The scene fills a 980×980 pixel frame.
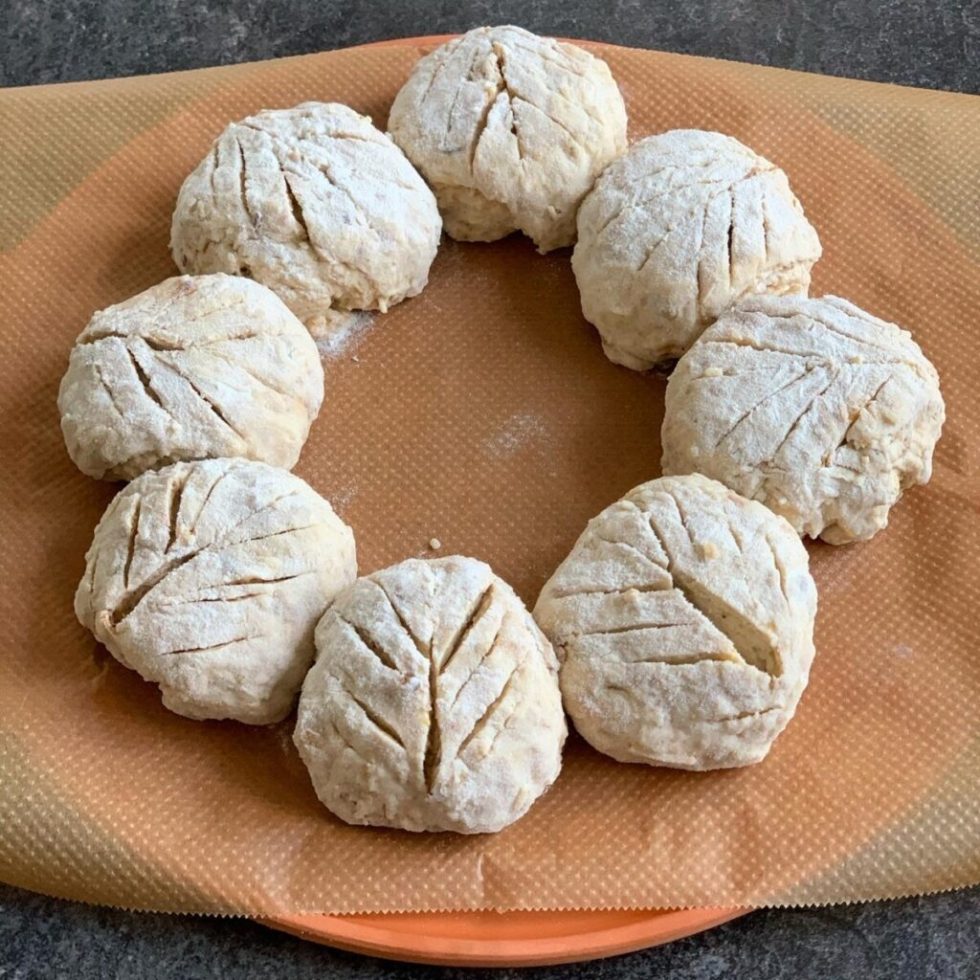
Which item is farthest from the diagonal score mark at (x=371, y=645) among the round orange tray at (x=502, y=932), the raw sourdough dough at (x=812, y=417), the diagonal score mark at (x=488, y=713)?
the raw sourdough dough at (x=812, y=417)

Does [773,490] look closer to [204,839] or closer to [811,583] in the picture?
[811,583]

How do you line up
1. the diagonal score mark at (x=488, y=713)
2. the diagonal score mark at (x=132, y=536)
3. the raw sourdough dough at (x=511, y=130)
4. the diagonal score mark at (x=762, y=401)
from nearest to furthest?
the diagonal score mark at (x=488, y=713) < the diagonal score mark at (x=132, y=536) < the diagonal score mark at (x=762, y=401) < the raw sourdough dough at (x=511, y=130)

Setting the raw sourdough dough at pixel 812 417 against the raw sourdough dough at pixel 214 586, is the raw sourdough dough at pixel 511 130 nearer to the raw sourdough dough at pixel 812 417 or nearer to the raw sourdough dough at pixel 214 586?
the raw sourdough dough at pixel 812 417

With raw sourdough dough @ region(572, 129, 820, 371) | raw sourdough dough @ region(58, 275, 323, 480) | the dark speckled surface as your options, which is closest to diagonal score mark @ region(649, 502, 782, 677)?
raw sourdough dough @ region(572, 129, 820, 371)

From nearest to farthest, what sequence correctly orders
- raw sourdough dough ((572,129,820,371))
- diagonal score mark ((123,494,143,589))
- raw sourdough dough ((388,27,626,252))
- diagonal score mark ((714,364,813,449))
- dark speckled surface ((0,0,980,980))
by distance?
1. diagonal score mark ((123,494,143,589))
2. diagonal score mark ((714,364,813,449))
3. raw sourdough dough ((572,129,820,371))
4. raw sourdough dough ((388,27,626,252))
5. dark speckled surface ((0,0,980,980))

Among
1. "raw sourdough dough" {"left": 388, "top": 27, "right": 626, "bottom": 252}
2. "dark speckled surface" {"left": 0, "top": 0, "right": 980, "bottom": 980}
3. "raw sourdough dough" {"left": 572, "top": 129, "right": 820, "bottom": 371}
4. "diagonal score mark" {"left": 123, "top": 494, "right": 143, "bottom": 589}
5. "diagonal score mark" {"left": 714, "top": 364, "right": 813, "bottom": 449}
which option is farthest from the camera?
"dark speckled surface" {"left": 0, "top": 0, "right": 980, "bottom": 980}

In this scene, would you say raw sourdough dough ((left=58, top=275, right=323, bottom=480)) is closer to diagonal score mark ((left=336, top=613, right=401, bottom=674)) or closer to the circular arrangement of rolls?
the circular arrangement of rolls

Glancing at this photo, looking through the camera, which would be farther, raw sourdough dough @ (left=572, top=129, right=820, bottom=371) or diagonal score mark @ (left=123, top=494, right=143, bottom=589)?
raw sourdough dough @ (left=572, top=129, right=820, bottom=371)
